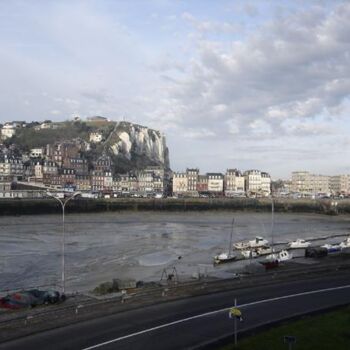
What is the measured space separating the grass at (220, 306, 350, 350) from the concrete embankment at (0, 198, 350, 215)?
78.1 meters

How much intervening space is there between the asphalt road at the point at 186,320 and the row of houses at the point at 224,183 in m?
142

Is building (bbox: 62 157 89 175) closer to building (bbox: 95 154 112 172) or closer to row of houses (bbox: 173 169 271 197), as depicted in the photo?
building (bbox: 95 154 112 172)

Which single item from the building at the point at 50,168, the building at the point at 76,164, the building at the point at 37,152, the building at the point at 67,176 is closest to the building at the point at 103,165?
the building at the point at 76,164

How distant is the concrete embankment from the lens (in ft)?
313

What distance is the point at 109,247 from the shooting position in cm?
5112

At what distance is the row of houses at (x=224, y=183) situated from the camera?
577 feet

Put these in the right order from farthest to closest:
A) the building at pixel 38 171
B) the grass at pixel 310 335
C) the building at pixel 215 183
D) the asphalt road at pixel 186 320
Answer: the building at pixel 215 183, the building at pixel 38 171, the asphalt road at pixel 186 320, the grass at pixel 310 335

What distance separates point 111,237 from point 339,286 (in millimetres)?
35856

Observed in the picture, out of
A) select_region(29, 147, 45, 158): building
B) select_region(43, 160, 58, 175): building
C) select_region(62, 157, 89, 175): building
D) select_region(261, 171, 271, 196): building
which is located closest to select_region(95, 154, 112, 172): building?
select_region(62, 157, 89, 175): building

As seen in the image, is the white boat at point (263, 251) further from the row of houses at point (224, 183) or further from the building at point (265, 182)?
the building at point (265, 182)

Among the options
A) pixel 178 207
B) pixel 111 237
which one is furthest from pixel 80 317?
pixel 178 207

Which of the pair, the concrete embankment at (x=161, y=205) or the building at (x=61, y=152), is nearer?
the concrete embankment at (x=161, y=205)

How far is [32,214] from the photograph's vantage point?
92.1 metres

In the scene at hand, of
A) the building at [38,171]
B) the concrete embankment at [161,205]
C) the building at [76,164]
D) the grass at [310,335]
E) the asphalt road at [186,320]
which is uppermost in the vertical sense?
the building at [76,164]
